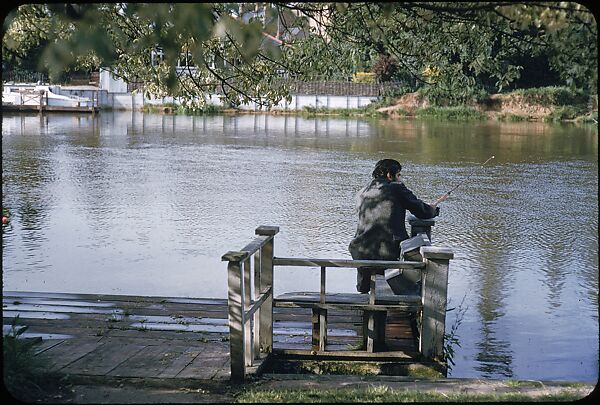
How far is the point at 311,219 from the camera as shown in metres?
15.8

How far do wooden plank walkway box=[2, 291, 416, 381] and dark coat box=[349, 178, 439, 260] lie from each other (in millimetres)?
699

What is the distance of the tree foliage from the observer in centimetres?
578

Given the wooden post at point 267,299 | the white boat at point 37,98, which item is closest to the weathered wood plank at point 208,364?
the wooden post at point 267,299

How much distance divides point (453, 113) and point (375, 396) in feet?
135

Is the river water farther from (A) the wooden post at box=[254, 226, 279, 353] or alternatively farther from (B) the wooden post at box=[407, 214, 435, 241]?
(A) the wooden post at box=[254, 226, 279, 353]

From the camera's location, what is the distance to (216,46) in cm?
923

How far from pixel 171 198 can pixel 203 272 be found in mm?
6407

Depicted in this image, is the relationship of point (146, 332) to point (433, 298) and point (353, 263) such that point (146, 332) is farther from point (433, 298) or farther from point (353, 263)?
point (433, 298)

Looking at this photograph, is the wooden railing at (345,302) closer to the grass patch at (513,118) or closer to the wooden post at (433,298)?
the wooden post at (433,298)

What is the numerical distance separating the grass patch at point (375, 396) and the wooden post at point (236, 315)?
1.00 ft

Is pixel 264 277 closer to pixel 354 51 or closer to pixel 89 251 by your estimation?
pixel 354 51

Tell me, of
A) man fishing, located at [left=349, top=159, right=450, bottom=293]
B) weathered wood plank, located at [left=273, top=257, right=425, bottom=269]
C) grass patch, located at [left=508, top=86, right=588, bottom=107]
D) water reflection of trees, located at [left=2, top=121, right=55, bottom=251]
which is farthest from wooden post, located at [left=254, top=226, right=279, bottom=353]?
grass patch, located at [left=508, top=86, right=588, bottom=107]

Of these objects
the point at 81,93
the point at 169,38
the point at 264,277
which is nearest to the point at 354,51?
the point at 264,277

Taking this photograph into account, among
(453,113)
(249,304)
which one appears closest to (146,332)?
(249,304)
